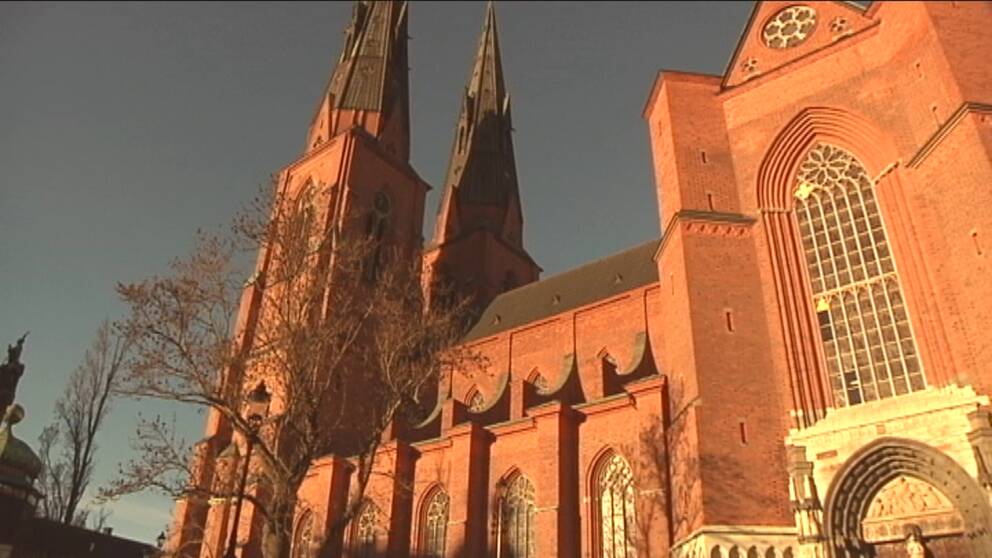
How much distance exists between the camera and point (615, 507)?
18.0 meters

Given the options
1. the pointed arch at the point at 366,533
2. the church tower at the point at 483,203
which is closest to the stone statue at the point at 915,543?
the pointed arch at the point at 366,533

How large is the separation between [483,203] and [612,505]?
22.6 metres

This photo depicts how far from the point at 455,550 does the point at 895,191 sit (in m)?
13.7

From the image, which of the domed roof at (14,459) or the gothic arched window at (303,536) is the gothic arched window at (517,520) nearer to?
the gothic arched window at (303,536)

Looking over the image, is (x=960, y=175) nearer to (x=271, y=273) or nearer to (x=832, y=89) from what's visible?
(x=832, y=89)

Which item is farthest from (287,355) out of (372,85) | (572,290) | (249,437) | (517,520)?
(372,85)

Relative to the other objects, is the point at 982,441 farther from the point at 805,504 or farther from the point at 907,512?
the point at 805,504

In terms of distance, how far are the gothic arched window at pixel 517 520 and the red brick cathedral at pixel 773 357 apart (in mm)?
56

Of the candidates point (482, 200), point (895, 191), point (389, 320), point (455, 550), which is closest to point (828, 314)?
point (895, 191)

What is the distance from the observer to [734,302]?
52.9ft

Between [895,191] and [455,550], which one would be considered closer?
[895,191]

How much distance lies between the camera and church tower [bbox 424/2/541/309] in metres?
34.7

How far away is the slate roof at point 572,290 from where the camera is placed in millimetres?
25453

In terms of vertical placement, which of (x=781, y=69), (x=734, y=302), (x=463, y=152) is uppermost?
(x=463, y=152)
